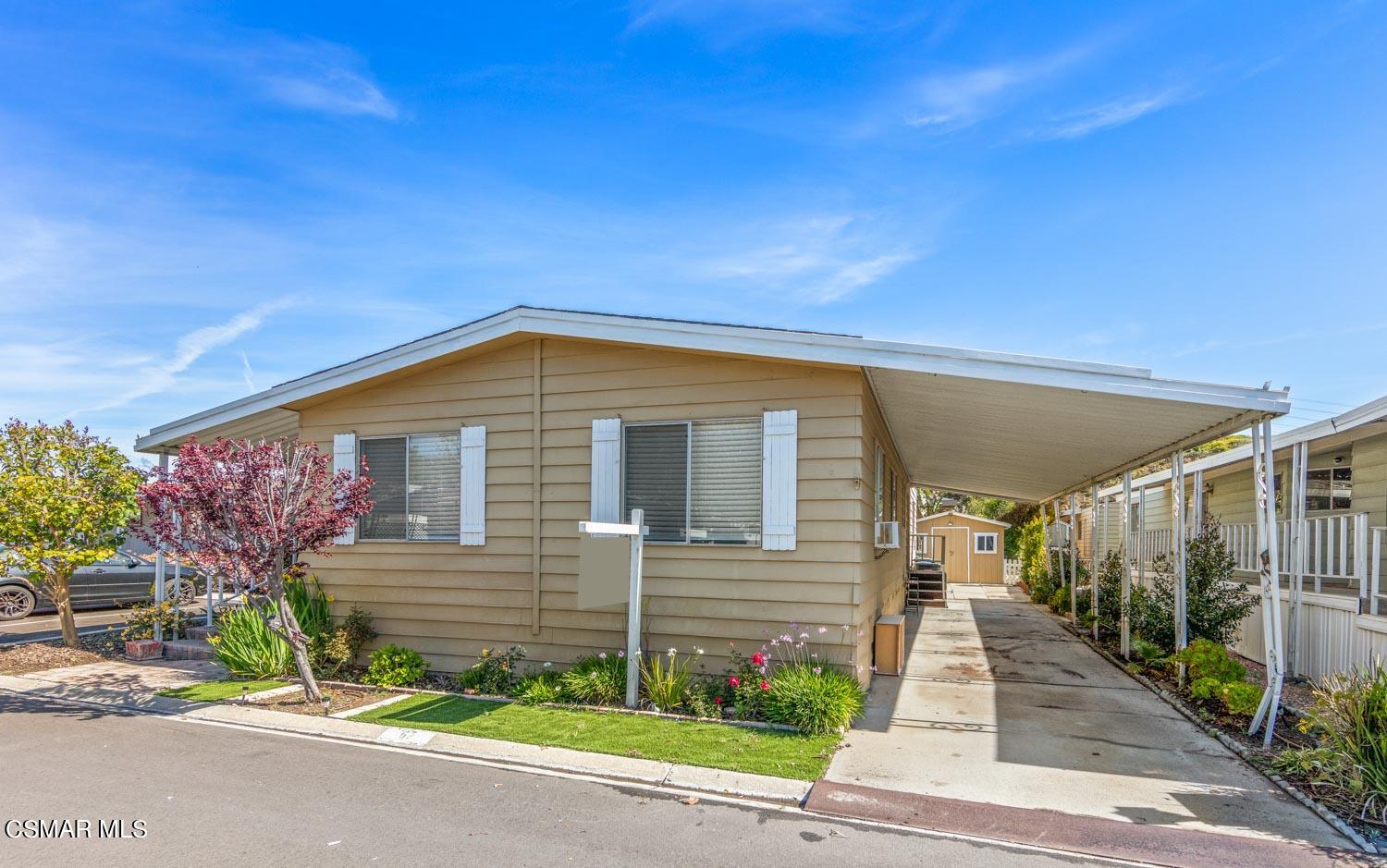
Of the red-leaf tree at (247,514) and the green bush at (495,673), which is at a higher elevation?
the red-leaf tree at (247,514)

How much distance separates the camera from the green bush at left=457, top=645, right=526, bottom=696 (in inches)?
311

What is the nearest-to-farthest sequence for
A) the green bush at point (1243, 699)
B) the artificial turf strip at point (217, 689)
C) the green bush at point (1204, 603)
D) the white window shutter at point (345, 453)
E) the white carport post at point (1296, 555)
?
the green bush at point (1243, 699) → the artificial turf strip at point (217, 689) → the white carport post at point (1296, 555) → the green bush at point (1204, 603) → the white window shutter at point (345, 453)

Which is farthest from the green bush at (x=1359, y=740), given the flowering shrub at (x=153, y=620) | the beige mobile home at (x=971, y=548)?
the beige mobile home at (x=971, y=548)

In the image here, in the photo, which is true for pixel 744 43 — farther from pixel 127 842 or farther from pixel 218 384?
pixel 218 384

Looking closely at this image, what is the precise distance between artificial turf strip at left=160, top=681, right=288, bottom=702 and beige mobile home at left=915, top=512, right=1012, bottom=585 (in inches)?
880

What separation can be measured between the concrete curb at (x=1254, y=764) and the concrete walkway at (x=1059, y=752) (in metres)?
0.06

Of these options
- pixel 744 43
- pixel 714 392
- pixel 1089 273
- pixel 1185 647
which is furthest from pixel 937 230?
pixel 1185 647

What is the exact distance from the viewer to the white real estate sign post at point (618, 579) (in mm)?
6988

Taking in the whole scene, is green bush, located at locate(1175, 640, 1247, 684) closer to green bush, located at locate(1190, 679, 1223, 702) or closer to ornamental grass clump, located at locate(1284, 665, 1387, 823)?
green bush, located at locate(1190, 679, 1223, 702)

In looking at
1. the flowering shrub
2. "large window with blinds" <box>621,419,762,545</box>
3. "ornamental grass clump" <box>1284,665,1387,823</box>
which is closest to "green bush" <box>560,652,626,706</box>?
"large window with blinds" <box>621,419,762,545</box>

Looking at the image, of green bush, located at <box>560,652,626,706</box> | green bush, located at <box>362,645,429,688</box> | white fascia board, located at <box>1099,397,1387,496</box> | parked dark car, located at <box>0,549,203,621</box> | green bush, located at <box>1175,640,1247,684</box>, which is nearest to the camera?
green bush, located at <box>560,652,626,706</box>

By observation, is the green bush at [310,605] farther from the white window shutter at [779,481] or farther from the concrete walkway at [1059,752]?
the concrete walkway at [1059,752]

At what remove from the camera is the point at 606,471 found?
7938 millimetres

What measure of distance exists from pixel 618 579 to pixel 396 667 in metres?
2.93
